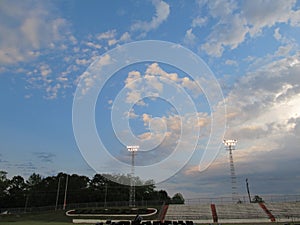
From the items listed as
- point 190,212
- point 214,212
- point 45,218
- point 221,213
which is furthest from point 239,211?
point 45,218

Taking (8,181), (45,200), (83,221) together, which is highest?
(8,181)

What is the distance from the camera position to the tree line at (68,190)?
71.6 m

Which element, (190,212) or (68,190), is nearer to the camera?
(190,212)

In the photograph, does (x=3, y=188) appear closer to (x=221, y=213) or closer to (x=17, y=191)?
(x=17, y=191)

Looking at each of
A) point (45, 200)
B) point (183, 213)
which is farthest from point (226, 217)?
point (45, 200)

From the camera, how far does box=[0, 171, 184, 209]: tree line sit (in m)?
71.6

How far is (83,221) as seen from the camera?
3953cm

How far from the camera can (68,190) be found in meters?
74.7

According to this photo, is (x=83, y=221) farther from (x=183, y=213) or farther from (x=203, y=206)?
(x=203, y=206)

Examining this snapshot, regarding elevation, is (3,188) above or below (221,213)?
above

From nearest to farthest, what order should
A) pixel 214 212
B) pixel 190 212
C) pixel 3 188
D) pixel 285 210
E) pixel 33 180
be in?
1. pixel 285 210
2. pixel 214 212
3. pixel 190 212
4. pixel 3 188
5. pixel 33 180

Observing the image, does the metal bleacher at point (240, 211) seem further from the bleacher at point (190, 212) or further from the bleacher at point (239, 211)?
the bleacher at point (190, 212)

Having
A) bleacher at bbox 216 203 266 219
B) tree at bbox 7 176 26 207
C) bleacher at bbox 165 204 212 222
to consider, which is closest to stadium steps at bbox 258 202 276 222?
bleacher at bbox 216 203 266 219

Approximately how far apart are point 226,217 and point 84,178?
49871 millimetres
